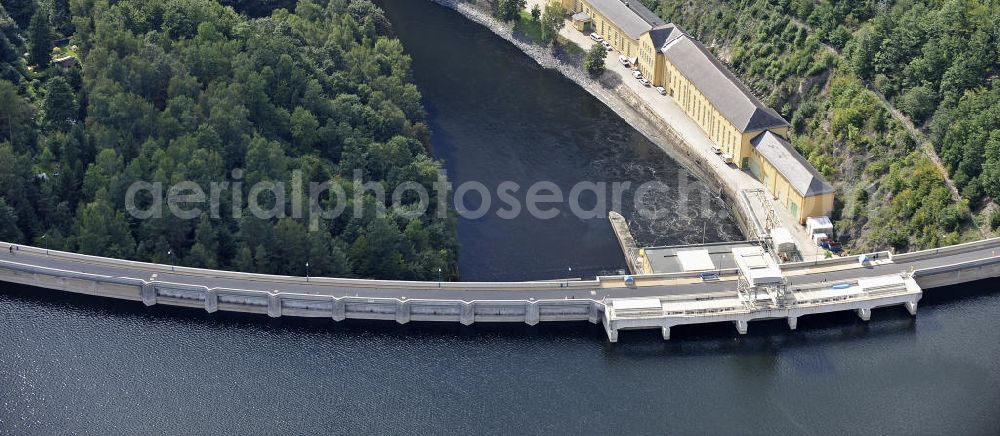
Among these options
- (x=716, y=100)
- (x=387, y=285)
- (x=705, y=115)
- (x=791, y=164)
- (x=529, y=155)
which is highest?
(x=716, y=100)

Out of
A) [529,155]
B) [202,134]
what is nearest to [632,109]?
[529,155]

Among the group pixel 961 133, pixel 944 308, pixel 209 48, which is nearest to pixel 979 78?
pixel 961 133

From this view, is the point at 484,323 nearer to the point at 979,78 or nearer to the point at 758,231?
the point at 758,231

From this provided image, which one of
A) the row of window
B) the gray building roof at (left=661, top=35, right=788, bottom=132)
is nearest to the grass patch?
the gray building roof at (left=661, top=35, right=788, bottom=132)

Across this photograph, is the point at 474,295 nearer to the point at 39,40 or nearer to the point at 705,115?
the point at 705,115

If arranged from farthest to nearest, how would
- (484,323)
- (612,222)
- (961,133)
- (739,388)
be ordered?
(612,222) → (961,133) → (484,323) → (739,388)

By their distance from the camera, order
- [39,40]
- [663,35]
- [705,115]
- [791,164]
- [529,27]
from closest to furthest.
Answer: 1. [791,164]
2. [39,40]
3. [705,115]
4. [663,35]
5. [529,27]

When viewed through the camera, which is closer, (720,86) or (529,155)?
(720,86)

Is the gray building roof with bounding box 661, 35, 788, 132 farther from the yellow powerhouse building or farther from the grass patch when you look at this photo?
the grass patch
